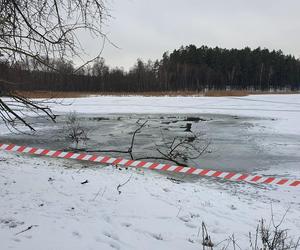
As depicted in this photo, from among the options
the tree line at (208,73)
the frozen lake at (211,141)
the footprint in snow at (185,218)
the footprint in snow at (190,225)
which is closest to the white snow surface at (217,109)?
the frozen lake at (211,141)

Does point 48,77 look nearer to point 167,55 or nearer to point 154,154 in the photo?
point 154,154

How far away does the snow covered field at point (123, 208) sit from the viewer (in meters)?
4.71

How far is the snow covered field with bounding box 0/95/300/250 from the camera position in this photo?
4.71 metres

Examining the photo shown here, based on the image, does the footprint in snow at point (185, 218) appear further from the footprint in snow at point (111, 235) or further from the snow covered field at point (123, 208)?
the footprint in snow at point (111, 235)

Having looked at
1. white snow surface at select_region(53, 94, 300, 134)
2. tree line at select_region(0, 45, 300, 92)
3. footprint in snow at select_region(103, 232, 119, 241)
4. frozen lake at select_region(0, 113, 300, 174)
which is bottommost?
frozen lake at select_region(0, 113, 300, 174)

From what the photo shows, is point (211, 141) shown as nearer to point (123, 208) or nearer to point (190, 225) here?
point (123, 208)

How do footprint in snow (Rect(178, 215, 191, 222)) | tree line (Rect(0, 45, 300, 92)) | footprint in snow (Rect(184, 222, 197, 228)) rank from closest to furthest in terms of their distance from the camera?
footprint in snow (Rect(184, 222, 197, 228)), footprint in snow (Rect(178, 215, 191, 222)), tree line (Rect(0, 45, 300, 92))

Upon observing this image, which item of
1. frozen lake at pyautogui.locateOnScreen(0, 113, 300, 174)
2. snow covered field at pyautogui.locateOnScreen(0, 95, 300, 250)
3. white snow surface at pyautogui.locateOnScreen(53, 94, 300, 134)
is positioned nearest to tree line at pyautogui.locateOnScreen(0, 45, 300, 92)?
white snow surface at pyautogui.locateOnScreen(53, 94, 300, 134)

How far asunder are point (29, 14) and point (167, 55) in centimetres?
11471

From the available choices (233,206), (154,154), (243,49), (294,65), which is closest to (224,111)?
(154,154)

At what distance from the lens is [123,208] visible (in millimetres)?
5973

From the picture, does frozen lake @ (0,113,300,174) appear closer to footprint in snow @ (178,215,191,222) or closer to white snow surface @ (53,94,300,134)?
white snow surface @ (53,94,300,134)

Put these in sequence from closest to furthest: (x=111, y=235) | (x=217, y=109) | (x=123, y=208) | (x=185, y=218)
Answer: (x=111, y=235), (x=185, y=218), (x=123, y=208), (x=217, y=109)

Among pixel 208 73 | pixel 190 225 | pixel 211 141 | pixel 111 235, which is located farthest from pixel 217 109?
pixel 208 73
